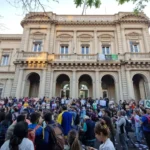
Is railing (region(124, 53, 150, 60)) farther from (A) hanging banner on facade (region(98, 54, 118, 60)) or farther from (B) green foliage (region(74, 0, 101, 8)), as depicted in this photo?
(B) green foliage (region(74, 0, 101, 8))

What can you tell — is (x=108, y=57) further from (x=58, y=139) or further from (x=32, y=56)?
(x=58, y=139)

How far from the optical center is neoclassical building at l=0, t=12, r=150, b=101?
18.6 m

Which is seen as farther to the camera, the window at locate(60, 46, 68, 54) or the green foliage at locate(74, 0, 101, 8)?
the window at locate(60, 46, 68, 54)

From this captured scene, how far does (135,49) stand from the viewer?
20953mm

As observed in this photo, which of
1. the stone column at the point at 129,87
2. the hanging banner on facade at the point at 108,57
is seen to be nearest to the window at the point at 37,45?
the hanging banner on facade at the point at 108,57

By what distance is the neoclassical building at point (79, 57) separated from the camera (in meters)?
18.6

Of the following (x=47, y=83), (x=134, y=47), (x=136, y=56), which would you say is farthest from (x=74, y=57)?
(x=134, y=47)

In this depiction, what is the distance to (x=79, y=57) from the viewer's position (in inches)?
774

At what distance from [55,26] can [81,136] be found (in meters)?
20.6

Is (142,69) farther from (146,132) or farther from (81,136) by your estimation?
(81,136)

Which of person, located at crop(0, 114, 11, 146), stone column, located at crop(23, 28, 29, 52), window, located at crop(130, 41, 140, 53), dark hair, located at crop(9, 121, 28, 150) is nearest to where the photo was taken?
dark hair, located at crop(9, 121, 28, 150)

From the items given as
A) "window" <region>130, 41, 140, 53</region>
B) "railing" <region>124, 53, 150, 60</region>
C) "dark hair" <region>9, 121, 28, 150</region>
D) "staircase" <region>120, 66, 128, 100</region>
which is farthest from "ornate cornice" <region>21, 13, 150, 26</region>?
"dark hair" <region>9, 121, 28, 150</region>

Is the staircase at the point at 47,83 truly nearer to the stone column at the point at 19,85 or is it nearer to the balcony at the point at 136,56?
the stone column at the point at 19,85

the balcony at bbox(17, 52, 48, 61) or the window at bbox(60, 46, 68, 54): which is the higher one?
the window at bbox(60, 46, 68, 54)
